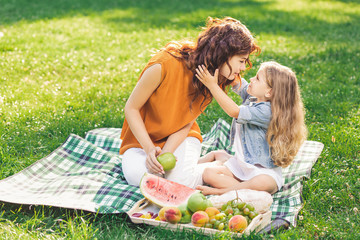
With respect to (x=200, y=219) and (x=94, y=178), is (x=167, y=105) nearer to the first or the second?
(x=94, y=178)

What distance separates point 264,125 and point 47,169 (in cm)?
208

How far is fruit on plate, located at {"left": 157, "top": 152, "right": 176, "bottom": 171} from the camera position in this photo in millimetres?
3578

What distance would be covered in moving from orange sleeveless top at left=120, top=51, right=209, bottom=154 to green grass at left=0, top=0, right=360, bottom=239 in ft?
3.06

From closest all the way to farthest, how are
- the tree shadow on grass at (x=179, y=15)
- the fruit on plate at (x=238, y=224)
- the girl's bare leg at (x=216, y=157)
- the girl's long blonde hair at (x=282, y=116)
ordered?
the fruit on plate at (x=238, y=224) < the girl's long blonde hair at (x=282, y=116) < the girl's bare leg at (x=216, y=157) < the tree shadow on grass at (x=179, y=15)

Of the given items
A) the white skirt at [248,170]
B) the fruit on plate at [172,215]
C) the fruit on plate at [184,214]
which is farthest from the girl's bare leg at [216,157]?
the fruit on plate at [172,215]

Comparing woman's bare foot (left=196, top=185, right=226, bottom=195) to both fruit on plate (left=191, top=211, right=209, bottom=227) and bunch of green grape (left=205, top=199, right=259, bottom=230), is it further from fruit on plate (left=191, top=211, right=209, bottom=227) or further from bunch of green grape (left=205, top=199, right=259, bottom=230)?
fruit on plate (left=191, top=211, right=209, bottom=227)

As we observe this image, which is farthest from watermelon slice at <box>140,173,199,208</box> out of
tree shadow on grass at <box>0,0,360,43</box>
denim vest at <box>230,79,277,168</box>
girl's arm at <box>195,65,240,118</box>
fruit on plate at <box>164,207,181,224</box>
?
tree shadow on grass at <box>0,0,360,43</box>

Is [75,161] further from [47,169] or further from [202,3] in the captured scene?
[202,3]

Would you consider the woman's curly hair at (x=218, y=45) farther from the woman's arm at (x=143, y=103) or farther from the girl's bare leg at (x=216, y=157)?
the girl's bare leg at (x=216, y=157)

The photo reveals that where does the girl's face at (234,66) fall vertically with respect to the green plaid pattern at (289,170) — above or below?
above

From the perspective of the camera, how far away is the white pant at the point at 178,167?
3.73m

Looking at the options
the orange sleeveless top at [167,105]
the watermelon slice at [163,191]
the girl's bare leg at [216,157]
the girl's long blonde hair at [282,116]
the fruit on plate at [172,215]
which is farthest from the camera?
the girl's bare leg at [216,157]

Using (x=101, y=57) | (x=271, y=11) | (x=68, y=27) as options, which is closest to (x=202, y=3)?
(x=271, y=11)

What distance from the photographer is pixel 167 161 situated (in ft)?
11.7
